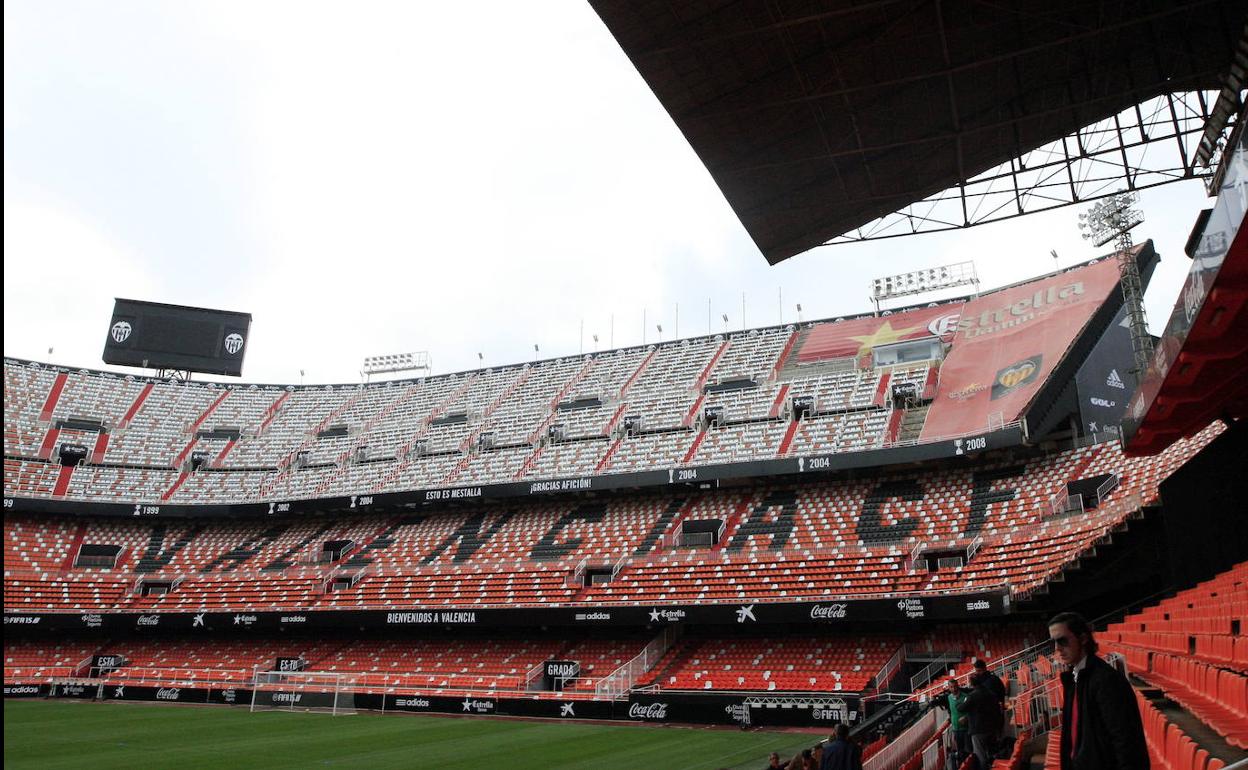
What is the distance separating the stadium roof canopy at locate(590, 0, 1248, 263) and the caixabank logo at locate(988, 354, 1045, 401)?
15392 millimetres

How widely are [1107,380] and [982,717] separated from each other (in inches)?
970

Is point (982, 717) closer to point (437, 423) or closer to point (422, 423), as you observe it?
point (437, 423)

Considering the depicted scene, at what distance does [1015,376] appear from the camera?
3008 centimetres

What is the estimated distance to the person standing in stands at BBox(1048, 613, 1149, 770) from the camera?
400cm

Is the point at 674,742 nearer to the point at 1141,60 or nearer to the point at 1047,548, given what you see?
the point at 1047,548

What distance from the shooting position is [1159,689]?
8.11 meters

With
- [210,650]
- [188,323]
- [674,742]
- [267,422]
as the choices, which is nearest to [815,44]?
[674,742]

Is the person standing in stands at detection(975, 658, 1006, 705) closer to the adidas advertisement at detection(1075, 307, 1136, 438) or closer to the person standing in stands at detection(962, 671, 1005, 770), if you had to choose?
the person standing in stands at detection(962, 671, 1005, 770)

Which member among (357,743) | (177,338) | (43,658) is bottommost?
(357,743)

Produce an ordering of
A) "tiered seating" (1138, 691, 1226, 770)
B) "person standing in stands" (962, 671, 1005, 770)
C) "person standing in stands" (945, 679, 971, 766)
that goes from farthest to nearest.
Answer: "person standing in stands" (945, 679, 971, 766) < "person standing in stands" (962, 671, 1005, 770) < "tiered seating" (1138, 691, 1226, 770)

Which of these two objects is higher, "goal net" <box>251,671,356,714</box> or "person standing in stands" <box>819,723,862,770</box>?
"person standing in stands" <box>819,723,862,770</box>

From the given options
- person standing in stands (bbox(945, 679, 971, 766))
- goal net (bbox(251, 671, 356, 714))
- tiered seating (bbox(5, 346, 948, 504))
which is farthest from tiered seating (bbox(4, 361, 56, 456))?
person standing in stands (bbox(945, 679, 971, 766))

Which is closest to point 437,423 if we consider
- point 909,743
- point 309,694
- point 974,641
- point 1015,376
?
point 309,694

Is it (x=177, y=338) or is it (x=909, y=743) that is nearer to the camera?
(x=909, y=743)
